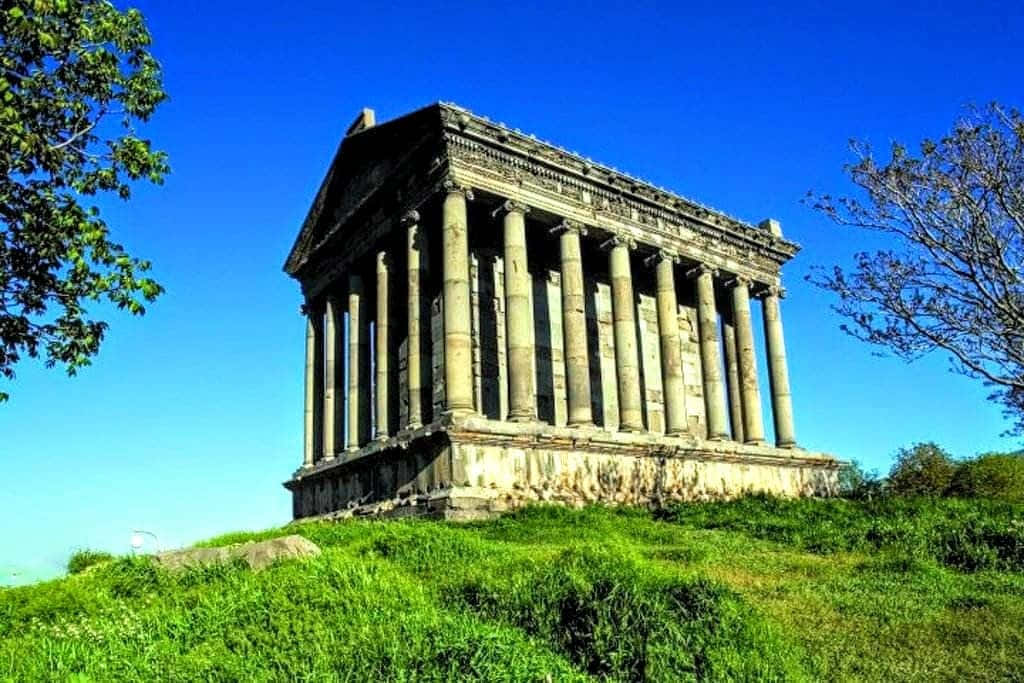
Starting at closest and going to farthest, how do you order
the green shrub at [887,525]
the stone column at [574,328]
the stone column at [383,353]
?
the green shrub at [887,525] < the stone column at [574,328] < the stone column at [383,353]

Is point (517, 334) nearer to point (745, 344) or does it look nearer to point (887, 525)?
point (887, 525)

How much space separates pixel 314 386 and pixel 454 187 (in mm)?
11287

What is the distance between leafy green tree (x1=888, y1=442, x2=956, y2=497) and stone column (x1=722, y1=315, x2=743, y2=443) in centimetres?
618

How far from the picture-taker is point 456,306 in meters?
23.2

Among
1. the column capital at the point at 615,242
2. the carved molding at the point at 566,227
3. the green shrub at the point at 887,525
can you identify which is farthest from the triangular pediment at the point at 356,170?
the green shrub at the point at 887,525

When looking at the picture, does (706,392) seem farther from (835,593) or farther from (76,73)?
(76,73)

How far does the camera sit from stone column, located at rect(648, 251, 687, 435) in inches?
1110

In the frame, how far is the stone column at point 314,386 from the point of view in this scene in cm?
3141

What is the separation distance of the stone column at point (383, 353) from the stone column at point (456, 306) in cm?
397

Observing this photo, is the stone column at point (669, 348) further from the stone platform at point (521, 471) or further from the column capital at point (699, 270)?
the column capital at point (699, 270)

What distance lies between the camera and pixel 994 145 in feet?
58.2

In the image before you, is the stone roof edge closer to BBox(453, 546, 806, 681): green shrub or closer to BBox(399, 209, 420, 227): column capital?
BBox(399, 209, 420, 227): column capital

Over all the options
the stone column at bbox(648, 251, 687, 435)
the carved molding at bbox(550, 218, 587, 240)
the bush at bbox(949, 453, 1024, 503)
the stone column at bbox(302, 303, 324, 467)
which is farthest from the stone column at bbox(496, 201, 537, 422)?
the bush at bbox(949, 453, 1024, 503)

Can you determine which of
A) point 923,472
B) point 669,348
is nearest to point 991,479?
point 923,472
